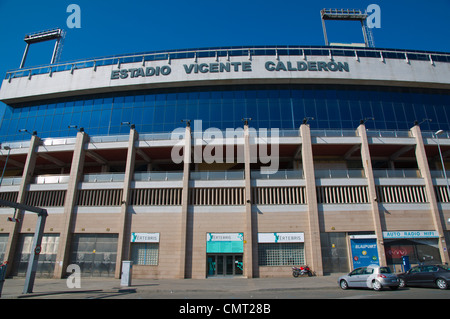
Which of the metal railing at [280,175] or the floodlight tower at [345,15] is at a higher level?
the floodlight tower at [345,15]

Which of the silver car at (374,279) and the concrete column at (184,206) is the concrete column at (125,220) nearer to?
the concrete column at (184,206)

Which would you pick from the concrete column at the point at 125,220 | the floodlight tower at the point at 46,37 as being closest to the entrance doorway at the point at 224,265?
the concrete column at the point at 125,220

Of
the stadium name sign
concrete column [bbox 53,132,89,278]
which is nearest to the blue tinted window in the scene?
the stadium name sign

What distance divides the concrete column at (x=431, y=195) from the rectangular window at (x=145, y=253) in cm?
2792

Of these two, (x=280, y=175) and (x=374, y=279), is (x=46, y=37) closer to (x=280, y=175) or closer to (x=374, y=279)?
(x=280, y=175)

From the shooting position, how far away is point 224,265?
2548 centimetres

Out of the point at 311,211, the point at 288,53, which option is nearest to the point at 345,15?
the point at 288,53

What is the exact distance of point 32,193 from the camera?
2978 cm

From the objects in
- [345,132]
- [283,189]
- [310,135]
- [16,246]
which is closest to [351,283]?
[283,189]

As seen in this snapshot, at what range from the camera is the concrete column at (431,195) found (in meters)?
25.3

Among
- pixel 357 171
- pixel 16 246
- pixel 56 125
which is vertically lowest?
pixel 16 246

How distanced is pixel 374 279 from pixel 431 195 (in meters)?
18.0

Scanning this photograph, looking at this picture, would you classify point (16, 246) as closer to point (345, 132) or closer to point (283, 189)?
point (283, 189)
